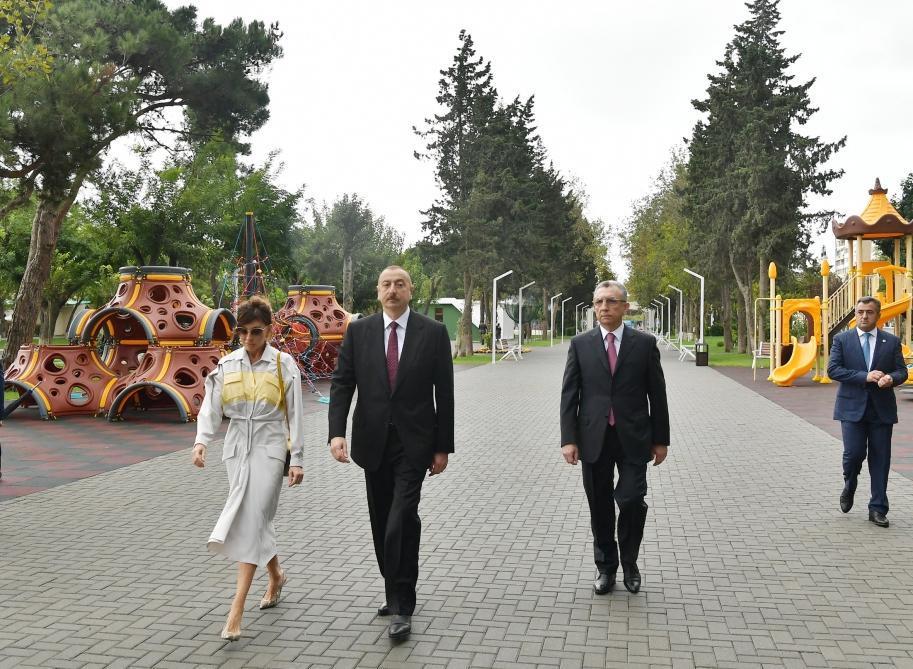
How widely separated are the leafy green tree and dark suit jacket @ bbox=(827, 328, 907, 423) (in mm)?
11646

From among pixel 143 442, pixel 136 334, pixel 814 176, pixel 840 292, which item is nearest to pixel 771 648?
pixel 143 442

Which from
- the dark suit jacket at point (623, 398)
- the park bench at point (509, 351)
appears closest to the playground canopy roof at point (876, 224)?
the park bench at point (509, 351)

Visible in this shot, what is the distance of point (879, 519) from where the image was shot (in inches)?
284

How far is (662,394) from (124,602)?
334 centimetres

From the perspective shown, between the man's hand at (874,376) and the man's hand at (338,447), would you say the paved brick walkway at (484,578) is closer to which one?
the man's hand at (338,447)

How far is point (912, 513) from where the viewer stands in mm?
7711

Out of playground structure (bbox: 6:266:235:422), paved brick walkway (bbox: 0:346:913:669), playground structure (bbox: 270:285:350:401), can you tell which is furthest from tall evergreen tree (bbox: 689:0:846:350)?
paved brick walkway (bbox: 0:346:913:669)

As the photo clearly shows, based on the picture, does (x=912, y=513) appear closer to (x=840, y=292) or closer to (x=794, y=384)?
(x=794, y=384)

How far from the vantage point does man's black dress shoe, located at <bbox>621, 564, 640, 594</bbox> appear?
5.38 m

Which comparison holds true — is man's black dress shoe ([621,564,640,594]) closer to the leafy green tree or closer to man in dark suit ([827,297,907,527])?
man in dark suit ([827,297,907,527])

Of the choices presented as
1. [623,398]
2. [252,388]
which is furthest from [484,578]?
[252,388]

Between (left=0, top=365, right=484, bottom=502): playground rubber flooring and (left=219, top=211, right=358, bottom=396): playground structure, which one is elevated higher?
(left=219, top=211, right=358, bottom=396): playground structure

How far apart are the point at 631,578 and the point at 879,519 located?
2923 millimetres

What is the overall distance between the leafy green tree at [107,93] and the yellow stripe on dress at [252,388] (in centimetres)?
1053
